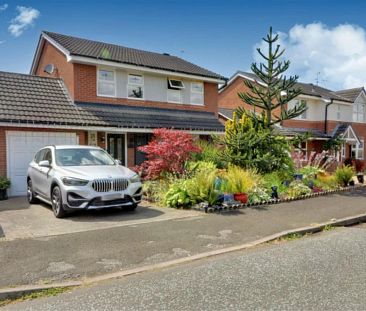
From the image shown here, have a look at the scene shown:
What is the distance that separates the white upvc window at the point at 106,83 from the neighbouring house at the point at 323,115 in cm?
993

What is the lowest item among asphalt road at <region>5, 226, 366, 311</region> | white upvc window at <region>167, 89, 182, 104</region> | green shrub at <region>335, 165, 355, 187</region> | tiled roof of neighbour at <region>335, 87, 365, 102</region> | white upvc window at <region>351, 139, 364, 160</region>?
asphalt road at <region>5, 226, 366, 311</region>

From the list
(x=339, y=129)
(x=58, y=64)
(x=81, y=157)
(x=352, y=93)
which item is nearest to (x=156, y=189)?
(x=81, y=157)

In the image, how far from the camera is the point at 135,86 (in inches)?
687

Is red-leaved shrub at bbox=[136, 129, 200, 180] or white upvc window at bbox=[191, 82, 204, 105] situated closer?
red-leaved shrub at bbox=[136, 129, 200, 180]

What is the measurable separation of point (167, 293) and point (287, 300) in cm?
143

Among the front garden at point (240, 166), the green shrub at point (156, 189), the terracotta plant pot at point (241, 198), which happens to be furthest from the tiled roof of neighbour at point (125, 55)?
the terracotta plant pot at point (241, 198)

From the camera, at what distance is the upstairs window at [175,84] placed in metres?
18.5

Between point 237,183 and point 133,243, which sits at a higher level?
point 237,183

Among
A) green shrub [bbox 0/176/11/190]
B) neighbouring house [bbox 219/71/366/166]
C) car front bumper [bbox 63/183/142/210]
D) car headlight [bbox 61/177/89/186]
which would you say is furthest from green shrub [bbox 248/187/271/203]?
neighbouring house [bbox 219/71/366/166]

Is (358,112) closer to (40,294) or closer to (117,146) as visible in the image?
(117,146)

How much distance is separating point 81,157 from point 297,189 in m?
7.47

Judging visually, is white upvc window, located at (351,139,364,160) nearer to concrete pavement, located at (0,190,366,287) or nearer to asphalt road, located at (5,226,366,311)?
concrete pavement, located at (0,190,366,287)

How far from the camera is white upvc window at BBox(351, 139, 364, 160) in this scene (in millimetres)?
29672

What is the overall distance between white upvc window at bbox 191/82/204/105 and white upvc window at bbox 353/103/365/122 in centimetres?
1662
